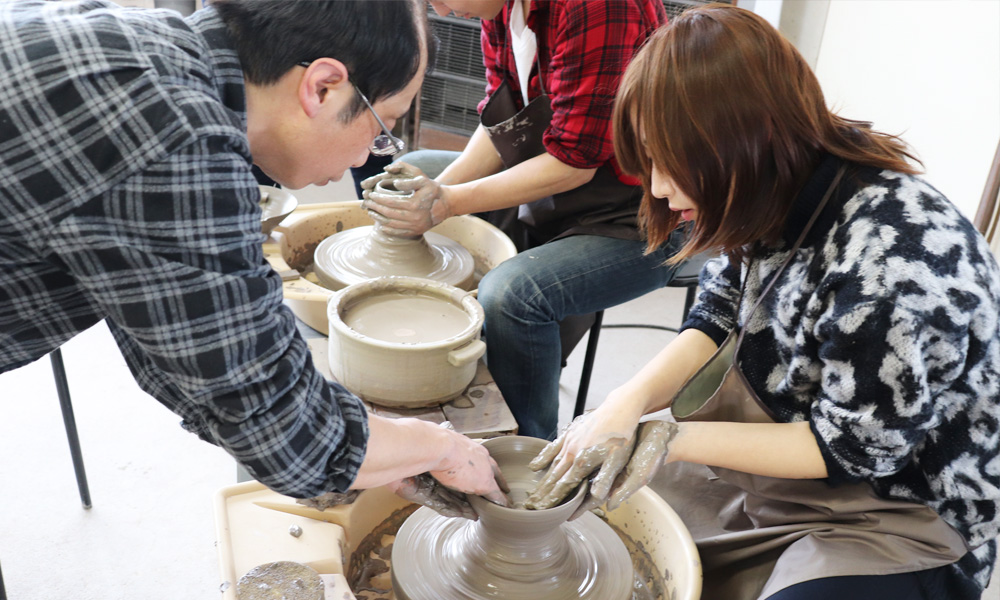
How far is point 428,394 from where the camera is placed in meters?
1.84

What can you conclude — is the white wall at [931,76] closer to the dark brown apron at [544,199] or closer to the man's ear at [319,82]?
the dark brown apron at [544,199]

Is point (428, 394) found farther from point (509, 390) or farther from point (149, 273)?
point (149, 273)

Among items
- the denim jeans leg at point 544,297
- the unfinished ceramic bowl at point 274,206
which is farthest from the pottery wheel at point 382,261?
the denim jeans leg at point 544,297

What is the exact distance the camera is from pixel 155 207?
2.99 feet

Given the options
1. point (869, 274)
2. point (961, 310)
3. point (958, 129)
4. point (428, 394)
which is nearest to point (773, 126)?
point (869, 274)

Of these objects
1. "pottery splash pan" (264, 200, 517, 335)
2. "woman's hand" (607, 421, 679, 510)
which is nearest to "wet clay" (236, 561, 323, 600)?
"woman's hand" (607, 421, 679, 510)

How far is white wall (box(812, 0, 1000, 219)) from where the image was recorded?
10.7ft

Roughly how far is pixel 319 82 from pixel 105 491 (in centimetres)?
202

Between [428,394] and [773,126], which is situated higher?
[773,126]

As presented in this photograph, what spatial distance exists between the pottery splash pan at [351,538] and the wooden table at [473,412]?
23 centimetres

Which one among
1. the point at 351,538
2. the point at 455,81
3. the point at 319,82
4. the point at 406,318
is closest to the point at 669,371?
the point at 406,318

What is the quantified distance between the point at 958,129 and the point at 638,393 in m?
2.62

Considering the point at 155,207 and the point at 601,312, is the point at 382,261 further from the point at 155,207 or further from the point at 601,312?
the point at 155,207

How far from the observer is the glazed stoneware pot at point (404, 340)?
178 cm
